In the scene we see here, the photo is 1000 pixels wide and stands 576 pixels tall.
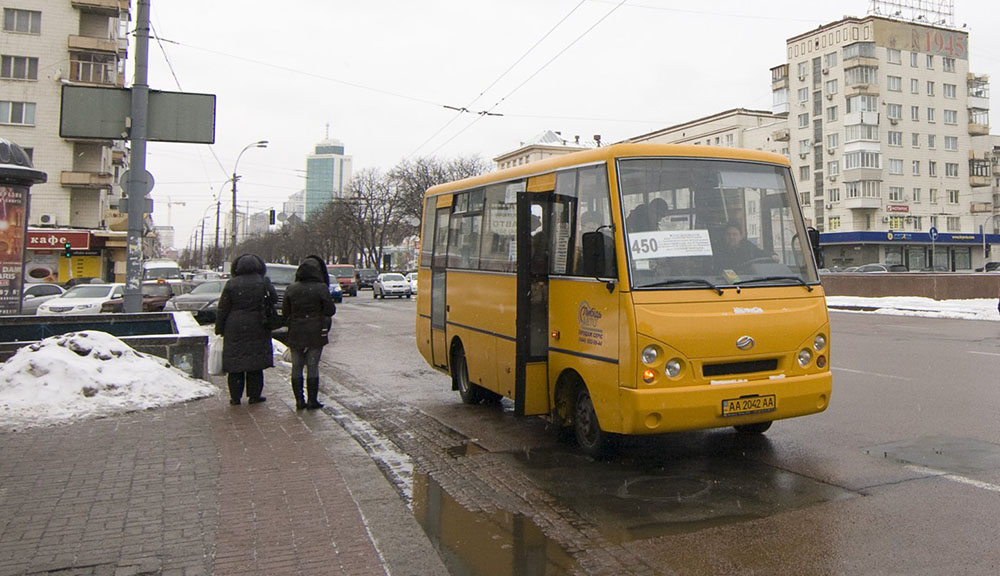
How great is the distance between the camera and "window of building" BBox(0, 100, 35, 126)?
5003cm

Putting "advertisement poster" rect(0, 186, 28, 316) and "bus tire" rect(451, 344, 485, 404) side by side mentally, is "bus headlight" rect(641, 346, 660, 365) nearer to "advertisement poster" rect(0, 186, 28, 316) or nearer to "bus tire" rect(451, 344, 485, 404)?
"bus tire" rect(451, 344, 485, 404)

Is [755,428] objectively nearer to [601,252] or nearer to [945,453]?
Answer: [945,453]

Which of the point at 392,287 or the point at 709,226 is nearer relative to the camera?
the point at 709,226

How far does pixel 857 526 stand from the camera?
189 inches

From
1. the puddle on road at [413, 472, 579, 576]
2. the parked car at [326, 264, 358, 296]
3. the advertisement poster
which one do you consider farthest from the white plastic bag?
the parked car at [326, 264, 358, 296]

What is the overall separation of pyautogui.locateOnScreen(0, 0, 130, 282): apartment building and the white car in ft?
89.4

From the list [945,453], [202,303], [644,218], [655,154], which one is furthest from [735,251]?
[202,303]

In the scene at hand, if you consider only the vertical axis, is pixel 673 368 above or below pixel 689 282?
below

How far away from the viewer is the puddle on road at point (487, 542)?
438 centimetres

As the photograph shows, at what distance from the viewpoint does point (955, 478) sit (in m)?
5.76

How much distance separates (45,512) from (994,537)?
5.91 metres

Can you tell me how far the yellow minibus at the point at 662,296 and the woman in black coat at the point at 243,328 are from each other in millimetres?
3274

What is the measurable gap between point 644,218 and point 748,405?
168 cm

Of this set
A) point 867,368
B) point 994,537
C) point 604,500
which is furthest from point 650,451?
point 867,368
